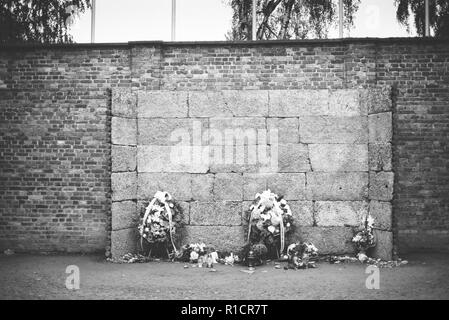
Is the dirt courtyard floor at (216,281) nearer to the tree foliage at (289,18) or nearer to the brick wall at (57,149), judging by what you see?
the brick wall at (57,149)

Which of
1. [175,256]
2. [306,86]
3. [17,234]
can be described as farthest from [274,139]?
[17,234]

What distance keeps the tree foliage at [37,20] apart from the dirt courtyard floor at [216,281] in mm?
4445

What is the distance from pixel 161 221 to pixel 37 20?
4.97 m

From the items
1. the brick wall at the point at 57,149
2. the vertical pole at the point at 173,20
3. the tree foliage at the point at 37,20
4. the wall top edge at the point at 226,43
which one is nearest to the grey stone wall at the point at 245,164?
the brick wall at the point at 57,149

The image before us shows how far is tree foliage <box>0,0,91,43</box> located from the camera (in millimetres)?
7730

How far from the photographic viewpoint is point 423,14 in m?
7.53

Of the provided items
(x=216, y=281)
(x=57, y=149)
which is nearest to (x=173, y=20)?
(x=57, y=149)

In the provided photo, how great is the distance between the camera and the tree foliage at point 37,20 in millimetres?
7730

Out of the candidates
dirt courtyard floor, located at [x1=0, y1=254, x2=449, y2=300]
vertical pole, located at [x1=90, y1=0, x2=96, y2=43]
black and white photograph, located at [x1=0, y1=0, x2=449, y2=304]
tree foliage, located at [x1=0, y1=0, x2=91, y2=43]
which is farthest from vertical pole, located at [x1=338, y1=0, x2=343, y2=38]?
tree foliage, located at [x1=0, y1=0, x2=91, y2=43]

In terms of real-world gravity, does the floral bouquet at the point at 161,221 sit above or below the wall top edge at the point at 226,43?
below

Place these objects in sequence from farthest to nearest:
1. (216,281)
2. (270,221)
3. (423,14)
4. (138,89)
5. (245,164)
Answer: (423,14) < (138,89) < (245,164) < (270,221) < (216,281)

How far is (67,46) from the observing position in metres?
7.46

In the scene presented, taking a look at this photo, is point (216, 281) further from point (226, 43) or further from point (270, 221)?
point (226, 43)
